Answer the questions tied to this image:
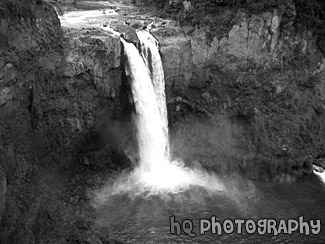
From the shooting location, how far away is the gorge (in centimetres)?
1789

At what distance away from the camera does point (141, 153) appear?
2452 cm

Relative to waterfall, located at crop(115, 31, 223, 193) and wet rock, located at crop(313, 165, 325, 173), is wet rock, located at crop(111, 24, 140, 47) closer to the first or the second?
waterfall, located at crop(115, 31, 223, 193)

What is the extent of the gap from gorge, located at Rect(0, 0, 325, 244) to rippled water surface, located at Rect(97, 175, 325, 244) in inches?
5.1

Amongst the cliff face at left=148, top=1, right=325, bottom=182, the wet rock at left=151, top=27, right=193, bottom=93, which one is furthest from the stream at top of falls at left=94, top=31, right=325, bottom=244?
the cliff face at left=148, top=1, right=325, bottom=182

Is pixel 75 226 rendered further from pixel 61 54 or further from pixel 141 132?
pixel 61 54

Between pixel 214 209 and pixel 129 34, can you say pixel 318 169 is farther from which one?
pixel 129 34

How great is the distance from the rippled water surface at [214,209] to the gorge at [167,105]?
0.13m

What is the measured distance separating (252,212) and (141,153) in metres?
8.06

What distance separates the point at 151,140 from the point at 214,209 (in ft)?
20.4

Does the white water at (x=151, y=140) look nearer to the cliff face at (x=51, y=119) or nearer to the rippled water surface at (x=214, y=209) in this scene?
the rippled water surface at (x=214, y=209)

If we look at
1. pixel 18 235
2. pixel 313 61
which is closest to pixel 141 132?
pixel 18 235

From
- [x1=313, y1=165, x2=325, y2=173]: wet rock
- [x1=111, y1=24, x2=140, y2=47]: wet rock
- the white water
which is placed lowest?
[x1=313, y1=165, x2=325, y2=173]: wet rock

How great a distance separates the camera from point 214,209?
21172mm

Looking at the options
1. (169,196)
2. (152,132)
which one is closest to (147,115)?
(152,132)
